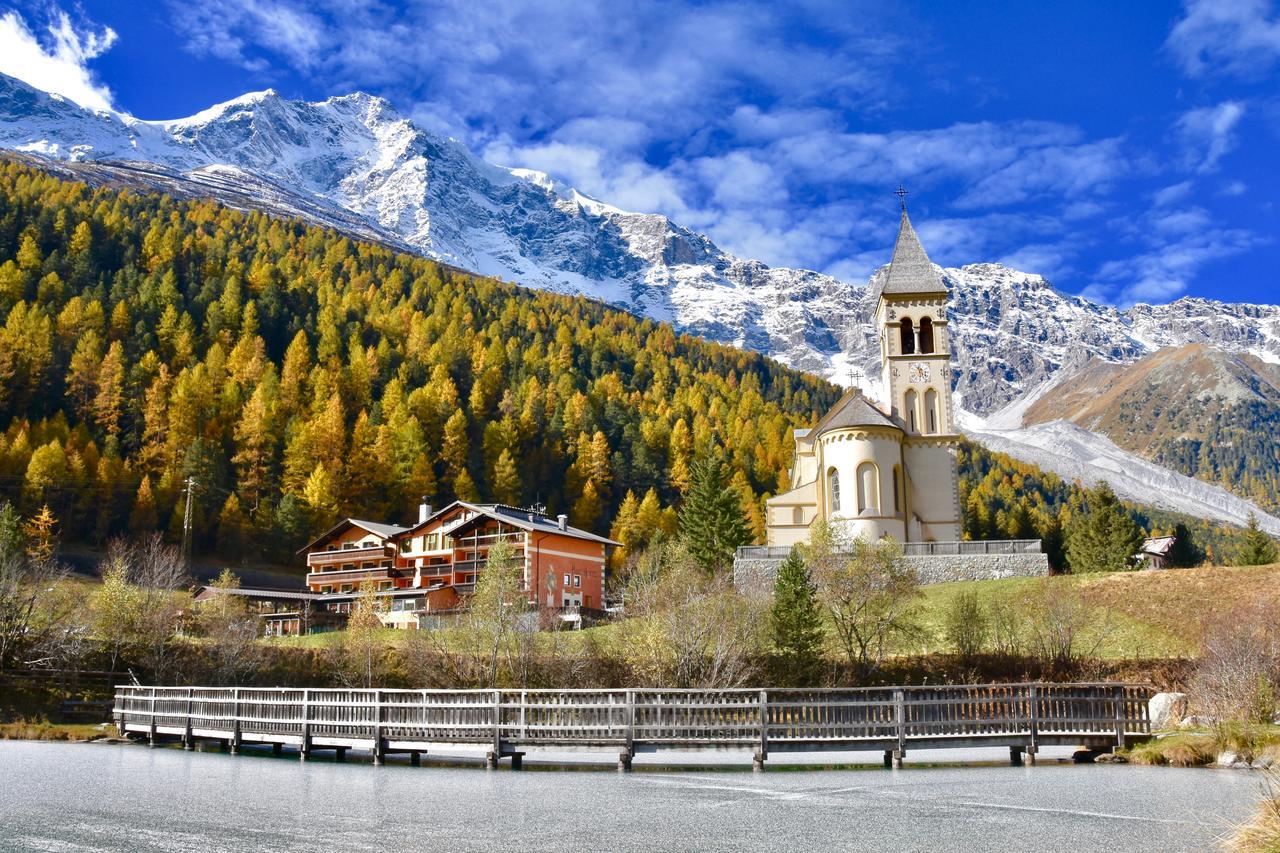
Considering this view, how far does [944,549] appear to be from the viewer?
53375 millimetres

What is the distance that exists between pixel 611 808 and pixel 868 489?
45.1m

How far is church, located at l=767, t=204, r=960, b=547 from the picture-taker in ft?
193

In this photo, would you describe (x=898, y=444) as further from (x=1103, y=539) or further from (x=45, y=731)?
(x=45, y=731)

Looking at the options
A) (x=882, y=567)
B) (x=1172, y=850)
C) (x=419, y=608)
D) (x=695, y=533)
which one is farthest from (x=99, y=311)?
(x=1172, y=850)

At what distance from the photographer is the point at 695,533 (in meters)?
63.9

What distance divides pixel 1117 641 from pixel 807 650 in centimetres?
1254

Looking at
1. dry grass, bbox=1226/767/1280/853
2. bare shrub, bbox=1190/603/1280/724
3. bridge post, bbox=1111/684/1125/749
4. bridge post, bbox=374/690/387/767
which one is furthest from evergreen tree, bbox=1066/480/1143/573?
dry grass, bbox=1226/767/1280/853

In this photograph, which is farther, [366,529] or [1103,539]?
[366,529]

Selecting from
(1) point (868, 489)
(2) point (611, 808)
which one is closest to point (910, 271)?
(1) point (868, 489)

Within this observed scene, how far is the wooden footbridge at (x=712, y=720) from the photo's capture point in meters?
23.5

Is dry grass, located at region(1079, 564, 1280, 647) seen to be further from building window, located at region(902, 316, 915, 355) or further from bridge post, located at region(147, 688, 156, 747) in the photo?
bridge post, located at region(147, 688, 156, 747)

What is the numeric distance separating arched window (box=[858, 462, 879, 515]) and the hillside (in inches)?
1629

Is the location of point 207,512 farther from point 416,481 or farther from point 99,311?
point 99,311

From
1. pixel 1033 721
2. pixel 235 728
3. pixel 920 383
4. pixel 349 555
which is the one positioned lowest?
pixel 235 728
